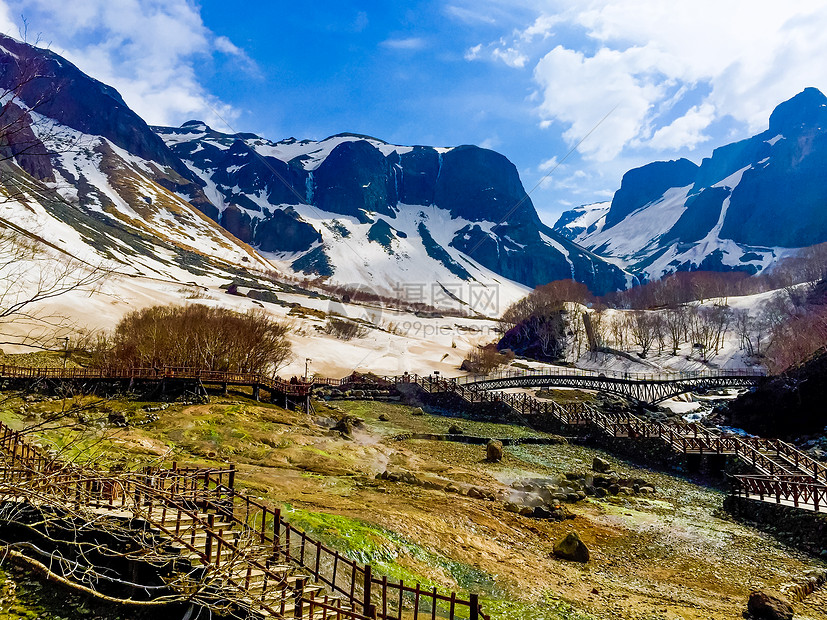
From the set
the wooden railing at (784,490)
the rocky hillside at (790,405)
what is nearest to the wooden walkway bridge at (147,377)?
the wooden railing at (784,490)

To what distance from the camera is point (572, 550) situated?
657 inches

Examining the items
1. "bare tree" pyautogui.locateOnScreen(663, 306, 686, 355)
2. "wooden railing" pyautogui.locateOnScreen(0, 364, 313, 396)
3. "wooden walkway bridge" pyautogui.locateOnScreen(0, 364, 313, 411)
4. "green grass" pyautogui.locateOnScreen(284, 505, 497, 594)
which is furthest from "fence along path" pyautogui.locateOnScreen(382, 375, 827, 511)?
"bare tree" pyautogui.locateOnScreen(663, 306, 686, 355)

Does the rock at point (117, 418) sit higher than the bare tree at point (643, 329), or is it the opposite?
the bare tree at point (643, 329)

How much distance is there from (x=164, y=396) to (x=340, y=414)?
1527cm

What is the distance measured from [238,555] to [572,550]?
42.3 ft

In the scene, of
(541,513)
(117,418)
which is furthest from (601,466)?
(117,418)

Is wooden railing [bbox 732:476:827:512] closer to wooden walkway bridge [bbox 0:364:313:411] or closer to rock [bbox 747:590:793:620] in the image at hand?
rock [bbox 747:590:793:620]

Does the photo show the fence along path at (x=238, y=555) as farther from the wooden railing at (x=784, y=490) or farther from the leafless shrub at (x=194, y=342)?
Answer: the leafless shrub at (x=194, y=342)

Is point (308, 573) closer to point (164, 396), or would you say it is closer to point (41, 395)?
point (164, 396)

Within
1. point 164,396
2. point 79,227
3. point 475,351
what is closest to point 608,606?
point 164,396

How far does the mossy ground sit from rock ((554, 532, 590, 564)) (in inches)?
16.0

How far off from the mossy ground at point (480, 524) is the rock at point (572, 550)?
407mm

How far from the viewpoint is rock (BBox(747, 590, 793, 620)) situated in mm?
12859

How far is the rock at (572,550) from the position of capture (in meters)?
16.6
